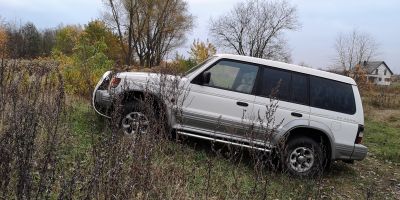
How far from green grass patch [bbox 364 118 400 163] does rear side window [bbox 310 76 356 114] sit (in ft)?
13.1

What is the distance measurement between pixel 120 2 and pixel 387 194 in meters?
44.3

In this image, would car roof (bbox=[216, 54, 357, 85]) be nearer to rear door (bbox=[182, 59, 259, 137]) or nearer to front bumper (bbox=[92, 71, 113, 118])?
rear door (bbox=[182, 59, 259, 137])

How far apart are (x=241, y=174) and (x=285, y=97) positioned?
1.88 m

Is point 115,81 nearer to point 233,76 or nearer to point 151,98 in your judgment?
point 151,98

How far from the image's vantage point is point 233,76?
25.6ft

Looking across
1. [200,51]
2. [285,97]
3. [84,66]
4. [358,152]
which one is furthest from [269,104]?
[200,51]

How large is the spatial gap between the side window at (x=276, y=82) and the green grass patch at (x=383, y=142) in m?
4.94

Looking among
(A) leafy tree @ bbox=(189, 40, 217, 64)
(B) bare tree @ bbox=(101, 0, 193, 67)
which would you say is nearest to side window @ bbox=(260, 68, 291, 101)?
(A) leafy tree @ bbox=(189, 40, 217, 64)

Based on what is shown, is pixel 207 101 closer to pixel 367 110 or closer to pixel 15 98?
pixel 15 98

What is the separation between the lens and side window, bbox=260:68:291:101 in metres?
7.73

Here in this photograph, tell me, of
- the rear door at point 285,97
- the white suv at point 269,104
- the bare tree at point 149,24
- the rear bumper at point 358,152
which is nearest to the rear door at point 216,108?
the white suv at point 269,104

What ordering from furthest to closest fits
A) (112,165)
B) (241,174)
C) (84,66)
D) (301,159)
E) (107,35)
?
(107,35) → (84,66) → (301,159) → (241,174) → (112,165)

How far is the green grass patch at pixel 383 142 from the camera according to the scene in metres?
Result: 11.5

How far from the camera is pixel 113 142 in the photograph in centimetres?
369
